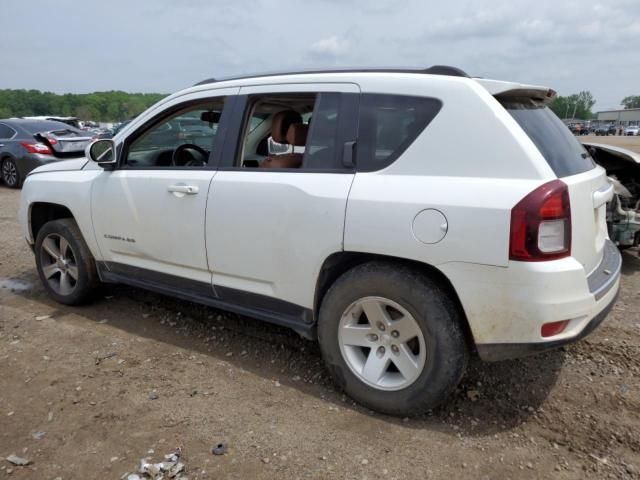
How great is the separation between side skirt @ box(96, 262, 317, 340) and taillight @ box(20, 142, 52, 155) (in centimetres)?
839

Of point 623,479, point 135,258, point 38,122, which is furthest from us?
point 38,122

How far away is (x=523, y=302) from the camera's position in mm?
2402

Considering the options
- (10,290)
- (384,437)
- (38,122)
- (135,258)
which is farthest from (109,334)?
(38,122)

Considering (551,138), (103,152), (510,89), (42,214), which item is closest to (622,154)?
(551,138)

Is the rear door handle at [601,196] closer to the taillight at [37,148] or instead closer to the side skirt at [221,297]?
the side skirt at [221,297]

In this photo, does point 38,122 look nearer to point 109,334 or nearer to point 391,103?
point 109,334

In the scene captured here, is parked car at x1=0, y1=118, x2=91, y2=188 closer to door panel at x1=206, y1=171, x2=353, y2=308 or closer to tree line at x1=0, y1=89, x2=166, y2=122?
door panel at x1=206, y1=171, x2=353, y2=308

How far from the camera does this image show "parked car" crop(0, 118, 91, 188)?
11.2m

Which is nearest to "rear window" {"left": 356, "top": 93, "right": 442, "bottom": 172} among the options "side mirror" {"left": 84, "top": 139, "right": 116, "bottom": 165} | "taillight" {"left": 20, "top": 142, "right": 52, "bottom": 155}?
"side mirror" {"left": 84, "top": 139, "right": 116, "bottom": 165}

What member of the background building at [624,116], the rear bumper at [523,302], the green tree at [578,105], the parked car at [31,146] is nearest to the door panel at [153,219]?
the rear bumper at [523,302]

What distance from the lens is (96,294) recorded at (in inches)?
179

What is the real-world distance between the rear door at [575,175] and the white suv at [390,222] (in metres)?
0.01

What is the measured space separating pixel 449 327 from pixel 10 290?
4.41 meters

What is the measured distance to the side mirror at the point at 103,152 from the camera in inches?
155
